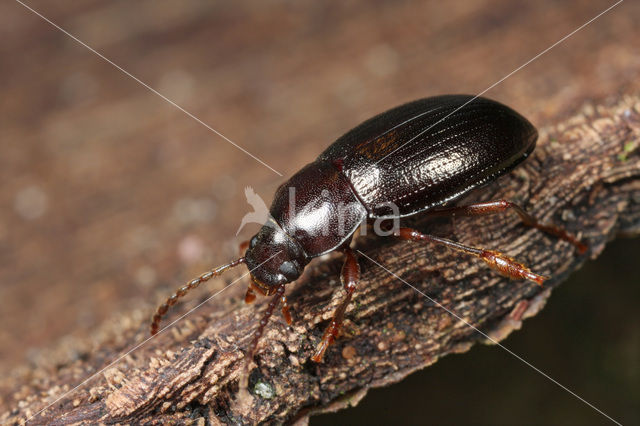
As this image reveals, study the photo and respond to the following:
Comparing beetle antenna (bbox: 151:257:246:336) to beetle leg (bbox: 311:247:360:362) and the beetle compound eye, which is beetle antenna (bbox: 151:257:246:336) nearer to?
the beetle compound eye

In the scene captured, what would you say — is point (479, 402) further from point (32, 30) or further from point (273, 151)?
point (32, 30)

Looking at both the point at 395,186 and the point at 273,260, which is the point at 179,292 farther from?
the point at 395,186

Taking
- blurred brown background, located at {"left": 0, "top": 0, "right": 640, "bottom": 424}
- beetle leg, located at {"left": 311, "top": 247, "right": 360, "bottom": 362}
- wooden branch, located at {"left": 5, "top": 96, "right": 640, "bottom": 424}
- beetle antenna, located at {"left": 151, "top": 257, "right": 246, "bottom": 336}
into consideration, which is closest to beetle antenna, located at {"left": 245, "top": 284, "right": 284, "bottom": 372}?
wooden branch, located at {"left": 5, "top": 96, "right": 640, "bottom": 424}

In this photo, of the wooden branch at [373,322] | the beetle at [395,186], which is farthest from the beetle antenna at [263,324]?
the beetle at [395,186]

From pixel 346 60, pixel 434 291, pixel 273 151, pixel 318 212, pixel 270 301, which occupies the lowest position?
pixel 434 291

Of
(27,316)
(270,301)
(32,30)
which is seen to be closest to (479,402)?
(270,301)

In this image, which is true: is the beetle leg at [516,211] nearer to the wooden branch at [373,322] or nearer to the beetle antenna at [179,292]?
the wooden branch at [373,322]

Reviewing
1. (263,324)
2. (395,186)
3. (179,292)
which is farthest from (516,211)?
(179,292)

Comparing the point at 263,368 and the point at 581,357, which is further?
the point at 581,357
